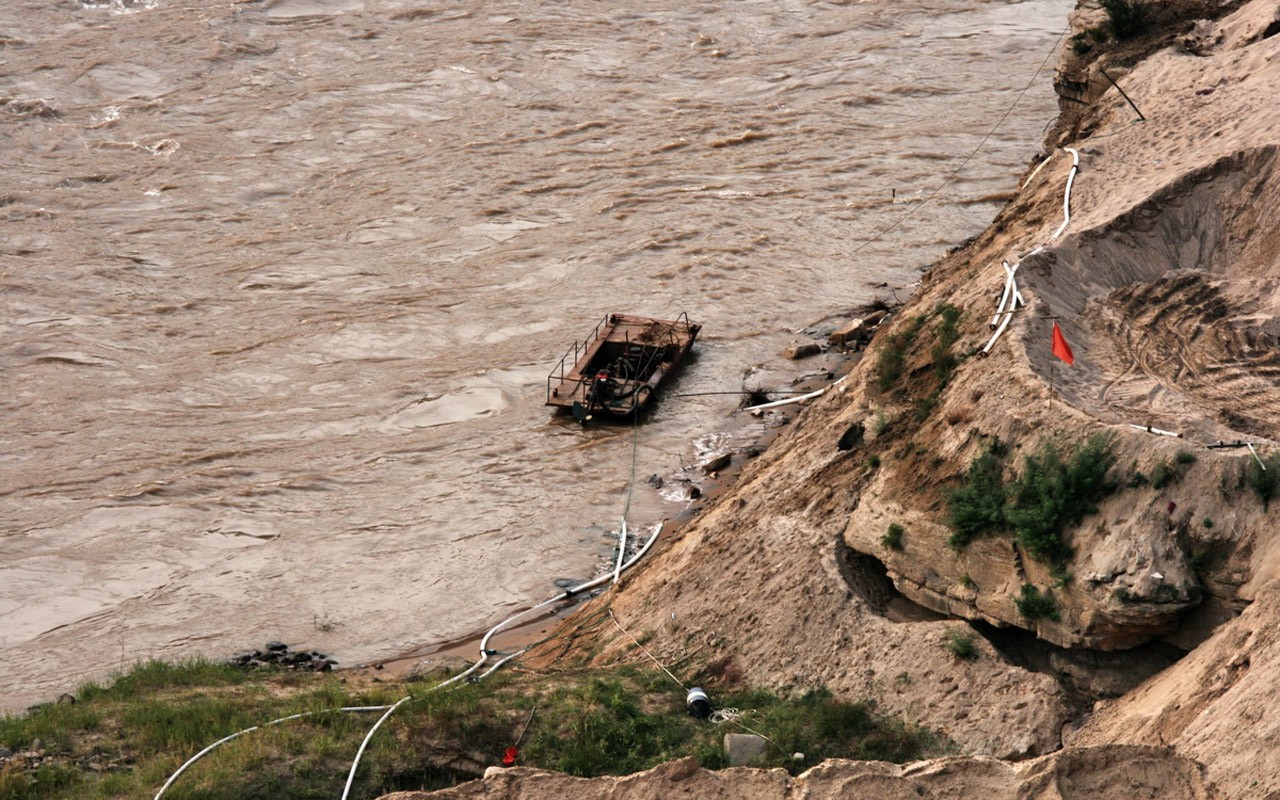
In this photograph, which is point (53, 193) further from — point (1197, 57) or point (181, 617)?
point (1197, 57)

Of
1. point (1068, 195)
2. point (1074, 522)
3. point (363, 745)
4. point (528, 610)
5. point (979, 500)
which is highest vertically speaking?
point (1068, 195)

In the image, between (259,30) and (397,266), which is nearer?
(397,266)

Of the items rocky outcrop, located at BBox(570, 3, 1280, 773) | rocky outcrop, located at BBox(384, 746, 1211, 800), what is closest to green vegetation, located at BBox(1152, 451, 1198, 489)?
rocky outcrop, located at BBox(570, 3, 1280, 773)

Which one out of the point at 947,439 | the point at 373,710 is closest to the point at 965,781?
the point at 947,439

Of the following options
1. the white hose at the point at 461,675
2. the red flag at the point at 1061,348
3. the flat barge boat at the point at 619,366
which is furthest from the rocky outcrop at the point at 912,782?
the flat barge boat at the point at 619,366

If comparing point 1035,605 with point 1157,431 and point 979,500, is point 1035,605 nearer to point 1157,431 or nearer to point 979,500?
point 979,500

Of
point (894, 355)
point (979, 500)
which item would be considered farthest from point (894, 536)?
point (894, 355)
